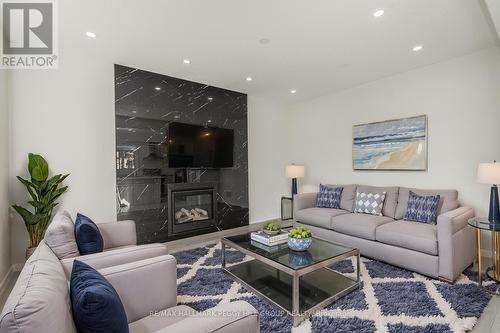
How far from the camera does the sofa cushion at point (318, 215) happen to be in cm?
375

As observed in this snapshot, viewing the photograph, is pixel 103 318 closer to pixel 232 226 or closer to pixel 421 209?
pixel 421 209

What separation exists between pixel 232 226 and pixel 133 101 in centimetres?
278

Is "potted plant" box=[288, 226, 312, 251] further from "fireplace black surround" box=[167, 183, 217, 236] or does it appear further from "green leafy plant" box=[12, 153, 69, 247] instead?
"green leafy plant" box=[12, 153, 69, 247]

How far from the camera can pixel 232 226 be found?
4.83 metres

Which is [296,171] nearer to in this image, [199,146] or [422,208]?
[199,146]

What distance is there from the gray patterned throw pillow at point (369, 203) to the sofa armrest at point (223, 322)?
123 inches

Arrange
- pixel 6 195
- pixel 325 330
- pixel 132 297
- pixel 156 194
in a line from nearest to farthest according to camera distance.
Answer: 1. pixel 132 297
2. pixel 325 330
3. pixel 6 195
4. pixel 156 194

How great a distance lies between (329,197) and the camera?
4.22 metres

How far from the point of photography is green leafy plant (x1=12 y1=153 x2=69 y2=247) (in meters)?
2.85

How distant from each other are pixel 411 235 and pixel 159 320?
2714 mm

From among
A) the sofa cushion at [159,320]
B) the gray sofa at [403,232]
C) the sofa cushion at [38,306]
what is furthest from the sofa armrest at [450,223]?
the sofa cushion at [38,306]

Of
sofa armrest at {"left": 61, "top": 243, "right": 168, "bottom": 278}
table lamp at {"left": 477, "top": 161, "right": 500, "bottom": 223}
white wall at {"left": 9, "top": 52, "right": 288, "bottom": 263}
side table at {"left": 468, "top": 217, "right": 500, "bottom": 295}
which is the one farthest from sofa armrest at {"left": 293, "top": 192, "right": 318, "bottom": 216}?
white wall at {"left": 9, "top": 52, "right": 288, "bottom": 263}

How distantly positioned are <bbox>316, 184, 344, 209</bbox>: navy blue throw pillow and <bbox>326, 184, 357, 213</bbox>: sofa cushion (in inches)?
2.4

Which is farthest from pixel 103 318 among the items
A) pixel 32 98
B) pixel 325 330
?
pixel 32 98
